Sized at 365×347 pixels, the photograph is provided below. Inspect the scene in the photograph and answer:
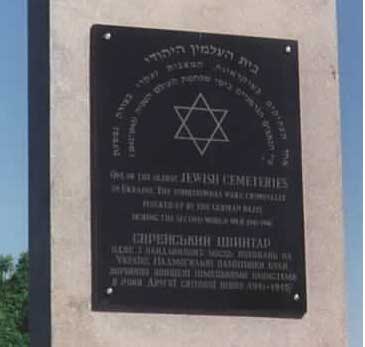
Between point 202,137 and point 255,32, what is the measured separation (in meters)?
0.73

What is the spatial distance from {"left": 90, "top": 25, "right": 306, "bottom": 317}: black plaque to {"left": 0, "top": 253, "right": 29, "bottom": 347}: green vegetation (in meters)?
29.4

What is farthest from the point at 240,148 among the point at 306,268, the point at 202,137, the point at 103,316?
the point at 103,316

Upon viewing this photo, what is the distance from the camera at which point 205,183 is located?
306 inches

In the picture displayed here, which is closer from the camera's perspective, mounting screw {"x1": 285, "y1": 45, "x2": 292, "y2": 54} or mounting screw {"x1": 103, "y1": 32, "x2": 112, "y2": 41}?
mounting screw {"x1": 103, "y1": 32, "x2": 112, "y2": 41}

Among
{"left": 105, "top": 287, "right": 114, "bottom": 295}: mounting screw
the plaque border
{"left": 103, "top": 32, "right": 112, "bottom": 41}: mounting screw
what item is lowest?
{"left": 105, "top": 287, "right": 114, "bottom": 295}: mounting screw

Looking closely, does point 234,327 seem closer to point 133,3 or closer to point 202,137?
point 202,137

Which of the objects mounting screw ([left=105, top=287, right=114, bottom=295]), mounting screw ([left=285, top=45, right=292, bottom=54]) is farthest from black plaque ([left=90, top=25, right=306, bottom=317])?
mounting screw ([left=285, top=45, right=292, bottom=54])

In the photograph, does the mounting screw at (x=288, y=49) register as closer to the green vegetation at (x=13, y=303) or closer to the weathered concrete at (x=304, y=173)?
the weathered concrete at (x=304, y=173)

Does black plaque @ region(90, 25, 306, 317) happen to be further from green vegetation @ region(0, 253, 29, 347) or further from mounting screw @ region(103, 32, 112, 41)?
green vegetation @ region(0, 253, 29, 347)

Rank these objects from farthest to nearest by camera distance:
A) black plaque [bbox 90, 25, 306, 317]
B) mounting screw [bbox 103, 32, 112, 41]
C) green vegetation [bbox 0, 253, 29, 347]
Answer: green vegetation [bbox 0, 253, 29, 347], mounting screw [bbox 103, 32, 112, 41], black plaque [bbox 90, 25, 306, 317]

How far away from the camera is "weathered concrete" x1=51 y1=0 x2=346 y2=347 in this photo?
7.47 m

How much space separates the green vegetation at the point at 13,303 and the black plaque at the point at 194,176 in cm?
2937

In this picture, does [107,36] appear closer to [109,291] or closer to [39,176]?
[39,176]

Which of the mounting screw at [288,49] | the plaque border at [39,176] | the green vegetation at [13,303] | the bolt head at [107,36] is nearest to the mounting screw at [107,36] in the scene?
the bolt head at [107,36]
